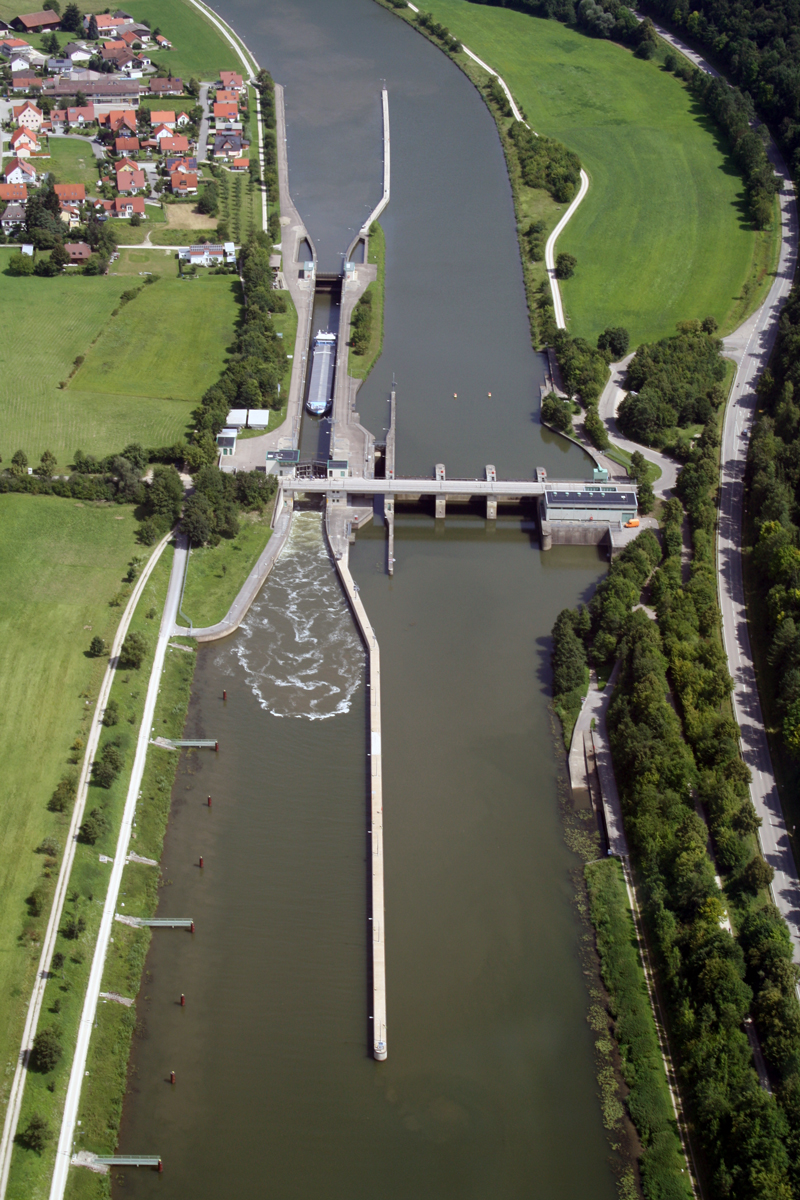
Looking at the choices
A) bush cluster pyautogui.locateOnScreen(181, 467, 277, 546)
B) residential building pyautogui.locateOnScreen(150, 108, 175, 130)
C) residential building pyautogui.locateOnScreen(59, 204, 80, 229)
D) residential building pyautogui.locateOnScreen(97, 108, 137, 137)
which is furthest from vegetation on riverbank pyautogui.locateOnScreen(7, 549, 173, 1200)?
residential building pyautogui.locateOnScreen(150, 108, 175, 130)

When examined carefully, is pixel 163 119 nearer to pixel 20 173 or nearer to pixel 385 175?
pixel 20 173

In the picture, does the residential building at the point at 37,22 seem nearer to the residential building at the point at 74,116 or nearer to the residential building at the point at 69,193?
the residential building at the point at 74,116

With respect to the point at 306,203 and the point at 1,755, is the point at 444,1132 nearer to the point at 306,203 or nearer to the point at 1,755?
the point at 1,755

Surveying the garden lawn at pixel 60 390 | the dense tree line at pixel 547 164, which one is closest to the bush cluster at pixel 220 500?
the garden lawn at pixel 60 390

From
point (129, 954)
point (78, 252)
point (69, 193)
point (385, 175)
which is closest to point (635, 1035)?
point (129, 954)

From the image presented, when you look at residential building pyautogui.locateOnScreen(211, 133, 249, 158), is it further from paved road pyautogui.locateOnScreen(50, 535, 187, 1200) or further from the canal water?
paved road pyautogui.locateOnScreen(50, 535, 187, 1200)
